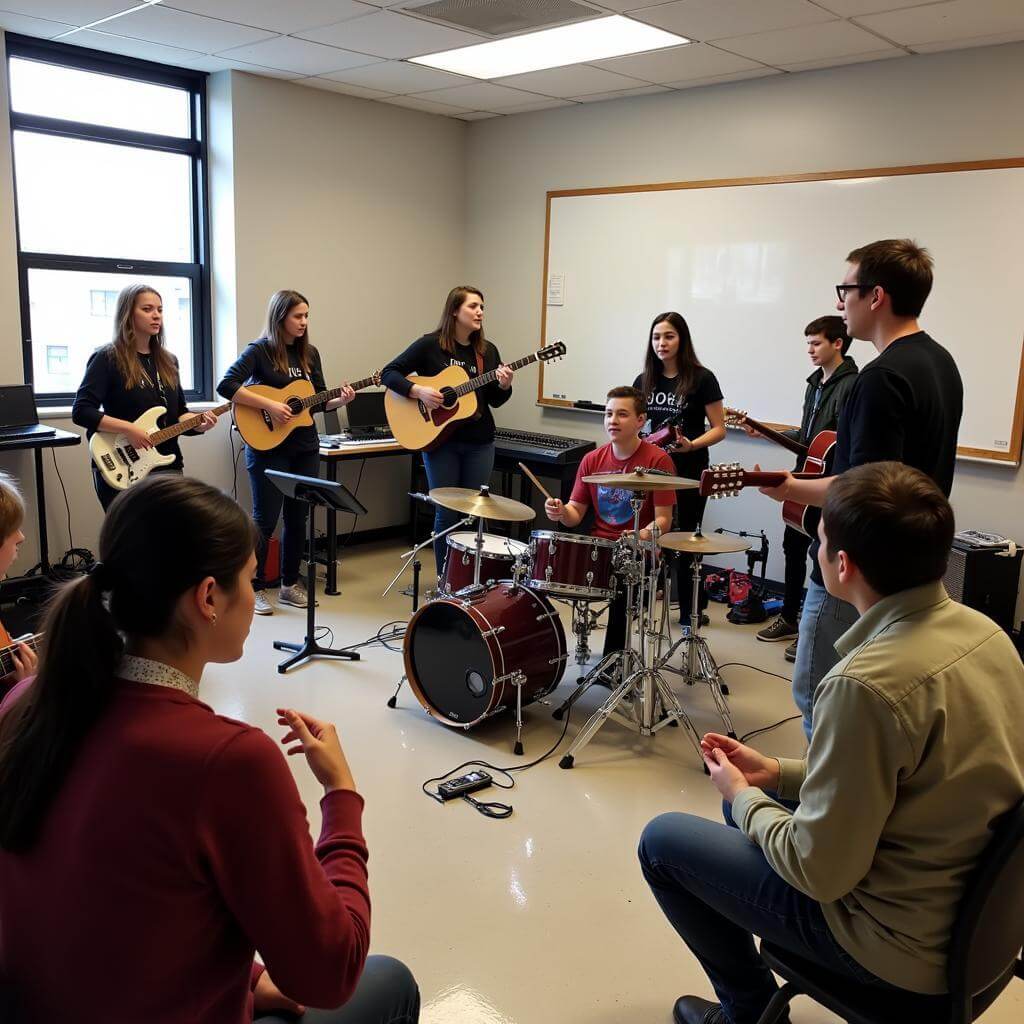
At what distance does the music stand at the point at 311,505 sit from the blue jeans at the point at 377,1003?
2126 mm

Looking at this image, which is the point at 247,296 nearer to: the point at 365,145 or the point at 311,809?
the point at 365,145

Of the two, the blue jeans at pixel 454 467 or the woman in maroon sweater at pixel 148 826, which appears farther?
the blue jeans at pixel 454 467

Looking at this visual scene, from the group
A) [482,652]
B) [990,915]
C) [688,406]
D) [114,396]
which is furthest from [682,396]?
[990,915]

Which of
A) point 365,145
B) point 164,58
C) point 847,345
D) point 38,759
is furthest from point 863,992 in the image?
point 365,145

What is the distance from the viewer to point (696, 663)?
13.4 ft

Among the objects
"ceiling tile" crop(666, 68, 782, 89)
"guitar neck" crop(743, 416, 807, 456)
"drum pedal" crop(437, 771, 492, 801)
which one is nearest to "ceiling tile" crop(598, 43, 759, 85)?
"ceiling tile" crop(666, 68, 782, 89)

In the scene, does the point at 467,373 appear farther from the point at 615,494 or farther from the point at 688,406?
the point at 615,494

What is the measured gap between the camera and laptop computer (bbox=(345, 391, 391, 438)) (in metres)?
5.94

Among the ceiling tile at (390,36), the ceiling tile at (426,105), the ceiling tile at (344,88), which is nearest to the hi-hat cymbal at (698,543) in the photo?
the ceiling tile at (390,36)

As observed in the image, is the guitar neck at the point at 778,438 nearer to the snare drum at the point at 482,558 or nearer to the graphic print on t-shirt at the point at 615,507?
the graphic print on t-shirt at the point at 615,507

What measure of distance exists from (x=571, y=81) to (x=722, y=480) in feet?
11.6

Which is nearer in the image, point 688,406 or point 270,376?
point 688,406

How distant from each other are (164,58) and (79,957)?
509 cm

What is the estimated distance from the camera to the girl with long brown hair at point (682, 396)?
462cm
